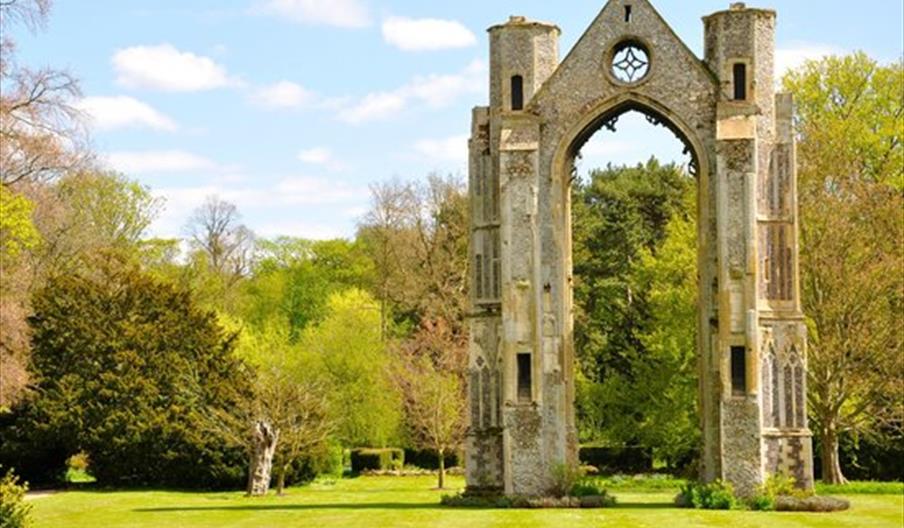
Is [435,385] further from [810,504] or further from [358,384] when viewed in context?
[810,504]

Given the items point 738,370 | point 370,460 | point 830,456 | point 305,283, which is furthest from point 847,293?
point 305,283

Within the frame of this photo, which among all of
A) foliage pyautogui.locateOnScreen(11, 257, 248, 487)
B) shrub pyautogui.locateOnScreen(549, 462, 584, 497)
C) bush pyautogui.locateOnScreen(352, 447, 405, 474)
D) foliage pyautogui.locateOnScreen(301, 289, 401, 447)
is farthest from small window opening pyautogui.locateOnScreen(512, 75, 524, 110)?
bush pyautogui.locateOnScreen(352, 447, 405, 474)

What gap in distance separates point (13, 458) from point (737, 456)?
2041 cm

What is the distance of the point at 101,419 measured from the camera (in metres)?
36.3

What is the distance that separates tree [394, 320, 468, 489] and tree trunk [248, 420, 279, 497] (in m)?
5.83

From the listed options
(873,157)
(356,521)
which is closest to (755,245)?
(356,521)

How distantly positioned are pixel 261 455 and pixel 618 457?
1594 centimetres

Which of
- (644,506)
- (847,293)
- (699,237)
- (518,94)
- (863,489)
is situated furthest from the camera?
(847,293)

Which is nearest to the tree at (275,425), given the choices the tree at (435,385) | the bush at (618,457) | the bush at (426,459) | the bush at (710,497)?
the tree at (435,385)

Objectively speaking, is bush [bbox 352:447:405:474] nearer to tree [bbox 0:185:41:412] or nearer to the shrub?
tree [bbox 0:185:41:412]

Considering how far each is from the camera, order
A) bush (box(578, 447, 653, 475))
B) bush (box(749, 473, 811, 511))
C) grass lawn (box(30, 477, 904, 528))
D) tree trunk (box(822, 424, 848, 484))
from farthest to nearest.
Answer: bush (box(578, 447, 653, 475))
tree trunk (box(822, 424, 848, 484))
bush (box(749, 473, 811, 511))
grass lawn (box(30, 477, 904, 528))

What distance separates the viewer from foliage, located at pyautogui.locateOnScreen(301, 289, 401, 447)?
153 ft

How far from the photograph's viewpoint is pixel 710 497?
84.8 feet

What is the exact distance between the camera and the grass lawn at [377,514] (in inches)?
888
